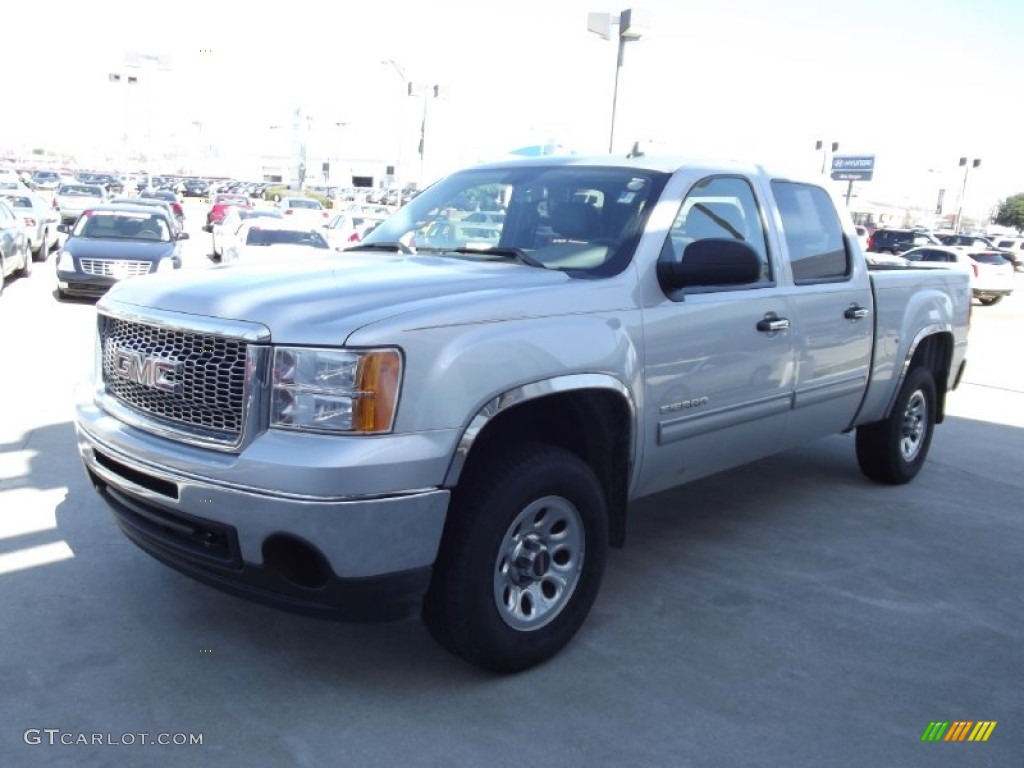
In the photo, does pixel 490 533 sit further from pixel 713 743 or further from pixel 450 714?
pixel 713 743

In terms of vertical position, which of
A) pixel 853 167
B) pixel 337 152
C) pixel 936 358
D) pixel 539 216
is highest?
pixel 853 167

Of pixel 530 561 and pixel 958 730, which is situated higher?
pixel 530 561

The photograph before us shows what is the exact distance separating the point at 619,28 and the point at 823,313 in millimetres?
12196

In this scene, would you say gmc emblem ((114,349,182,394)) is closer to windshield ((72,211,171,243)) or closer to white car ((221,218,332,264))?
white car ((221,218,332,264))

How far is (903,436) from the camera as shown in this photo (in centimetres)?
647

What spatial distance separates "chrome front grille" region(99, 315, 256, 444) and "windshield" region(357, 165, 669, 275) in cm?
140

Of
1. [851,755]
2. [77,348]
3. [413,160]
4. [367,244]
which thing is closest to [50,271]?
[77,348]

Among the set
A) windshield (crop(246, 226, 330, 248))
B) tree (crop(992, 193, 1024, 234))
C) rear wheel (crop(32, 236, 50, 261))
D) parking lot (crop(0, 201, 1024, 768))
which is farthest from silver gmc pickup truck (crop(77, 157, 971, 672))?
tree (crop(992, 193, 1024, 234))

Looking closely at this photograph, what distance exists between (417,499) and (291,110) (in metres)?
99.6

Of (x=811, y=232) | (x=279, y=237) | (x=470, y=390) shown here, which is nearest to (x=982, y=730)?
(x=470, y=390)

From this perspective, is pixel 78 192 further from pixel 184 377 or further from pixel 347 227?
pixel 184 377

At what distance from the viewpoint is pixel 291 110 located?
96000mm

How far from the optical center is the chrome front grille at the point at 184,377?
10.3ft

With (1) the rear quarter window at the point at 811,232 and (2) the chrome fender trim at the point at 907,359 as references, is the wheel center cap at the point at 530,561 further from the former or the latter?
(2) the chrome fender trim at the point at 907,359
